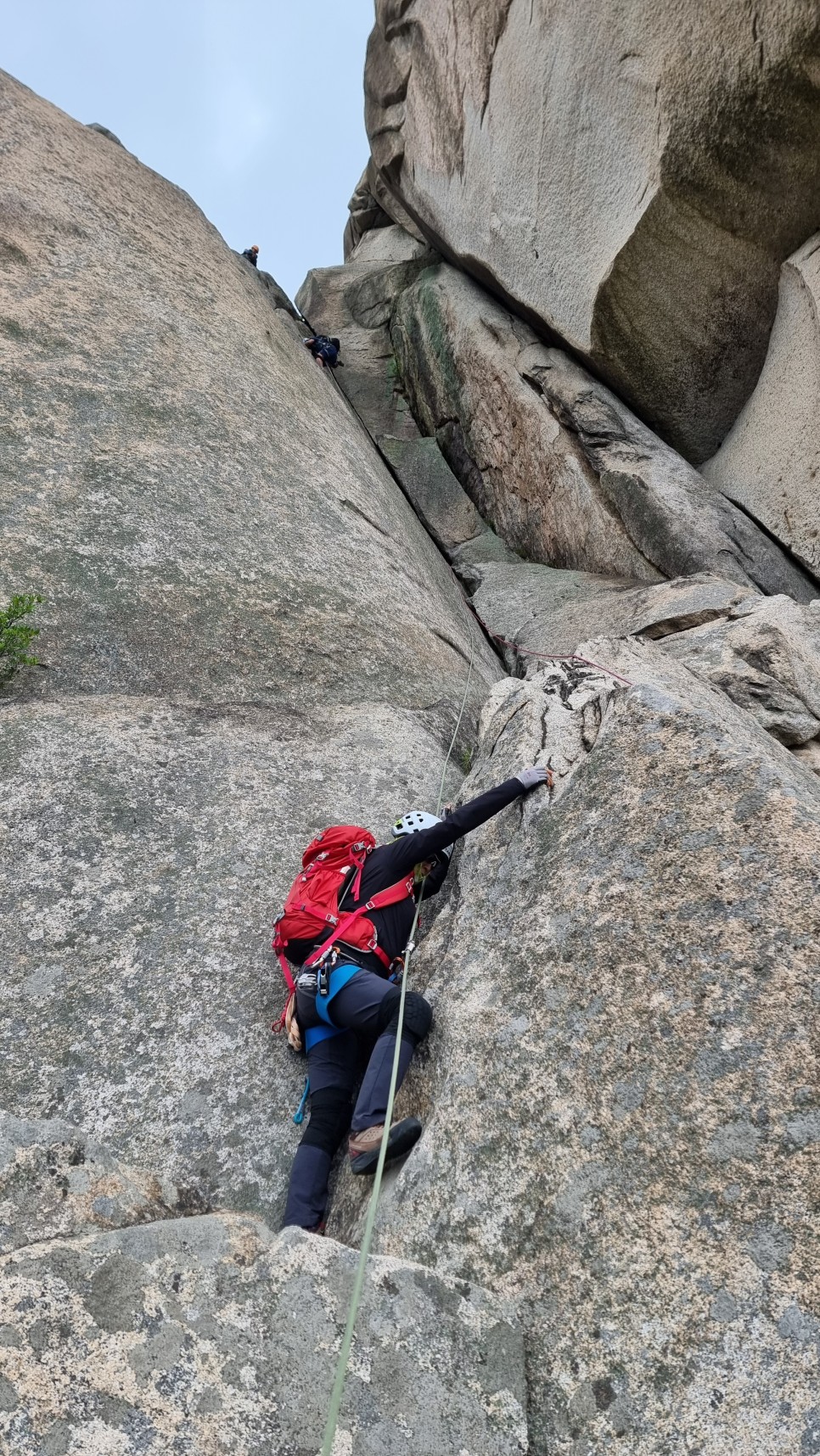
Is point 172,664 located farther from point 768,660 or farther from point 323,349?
point 323,349

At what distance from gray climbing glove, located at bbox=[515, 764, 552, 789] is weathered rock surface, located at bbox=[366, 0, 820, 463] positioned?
9078 mm

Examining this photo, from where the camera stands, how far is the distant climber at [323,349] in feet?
59.2

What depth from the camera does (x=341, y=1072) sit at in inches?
195

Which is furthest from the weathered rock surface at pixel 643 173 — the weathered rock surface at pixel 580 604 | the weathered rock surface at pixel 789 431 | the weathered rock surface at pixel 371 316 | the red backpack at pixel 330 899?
the red backpack at pixel 330 899

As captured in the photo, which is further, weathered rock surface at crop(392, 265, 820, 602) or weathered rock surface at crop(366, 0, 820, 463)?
weathered rock surface at crop(392, 265, 820, 602)

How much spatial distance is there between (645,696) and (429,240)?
53.8 feet

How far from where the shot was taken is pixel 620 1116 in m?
4.03

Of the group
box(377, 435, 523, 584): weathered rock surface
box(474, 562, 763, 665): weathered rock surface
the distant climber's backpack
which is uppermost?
the distant climber's backpack

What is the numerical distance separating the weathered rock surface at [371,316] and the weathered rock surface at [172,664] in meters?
3.75

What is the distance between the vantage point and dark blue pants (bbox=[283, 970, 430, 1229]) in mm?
4516

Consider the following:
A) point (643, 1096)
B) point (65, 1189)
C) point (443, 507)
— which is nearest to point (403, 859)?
point (643, 1096)

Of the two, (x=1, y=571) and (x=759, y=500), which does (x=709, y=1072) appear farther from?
(x=759, y=500)

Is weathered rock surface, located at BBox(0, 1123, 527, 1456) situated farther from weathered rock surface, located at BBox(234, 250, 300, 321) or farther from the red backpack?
weathered rock surface, located at BBox(234, 250, 300, 321)

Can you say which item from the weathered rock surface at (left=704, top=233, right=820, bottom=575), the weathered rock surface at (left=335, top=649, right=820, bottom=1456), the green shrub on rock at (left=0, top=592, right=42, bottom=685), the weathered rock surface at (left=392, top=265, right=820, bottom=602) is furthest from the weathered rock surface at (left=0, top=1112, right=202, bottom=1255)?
the weathered rock surface at (left=704, top=233, right=820, bottom=575)
